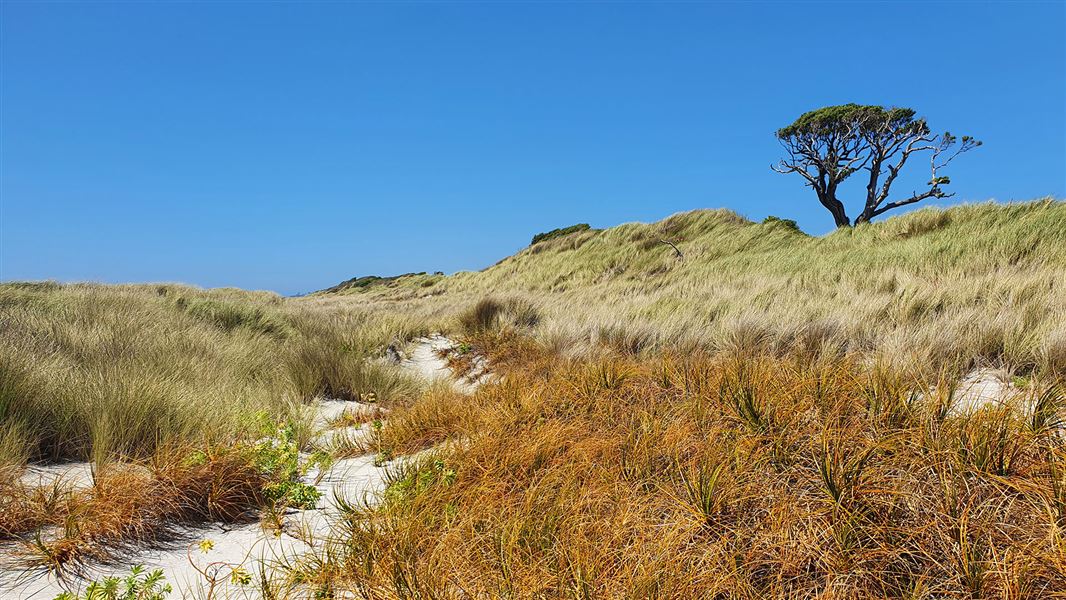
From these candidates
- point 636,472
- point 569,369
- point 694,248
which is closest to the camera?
point 636,472

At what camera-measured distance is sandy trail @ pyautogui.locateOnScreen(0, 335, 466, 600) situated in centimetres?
175

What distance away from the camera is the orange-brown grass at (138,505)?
1886 millimetres

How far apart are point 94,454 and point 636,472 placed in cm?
289

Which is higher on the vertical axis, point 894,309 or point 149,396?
point 894,309

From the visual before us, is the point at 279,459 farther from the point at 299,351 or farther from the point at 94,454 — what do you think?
the point at 299,351

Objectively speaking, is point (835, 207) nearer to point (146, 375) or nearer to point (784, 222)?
point (784, 222)

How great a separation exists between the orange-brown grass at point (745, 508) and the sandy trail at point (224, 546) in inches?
11.0

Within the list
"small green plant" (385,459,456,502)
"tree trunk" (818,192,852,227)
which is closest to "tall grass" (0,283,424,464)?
"small green plant" (385,459,456,502)

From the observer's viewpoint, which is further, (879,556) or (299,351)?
(299,351)

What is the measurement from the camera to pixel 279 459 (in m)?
2.71

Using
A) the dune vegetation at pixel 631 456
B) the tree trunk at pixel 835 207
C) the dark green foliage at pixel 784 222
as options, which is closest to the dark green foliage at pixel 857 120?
the tree trunk at pixel 835 207

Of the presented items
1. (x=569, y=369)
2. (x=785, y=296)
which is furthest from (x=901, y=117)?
(x=569, y=369)

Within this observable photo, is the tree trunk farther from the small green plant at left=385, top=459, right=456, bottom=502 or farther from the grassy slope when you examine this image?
the small green plant at left=385, top=459, right=456, bottom=502

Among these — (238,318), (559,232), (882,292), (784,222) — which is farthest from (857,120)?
(238,318)
